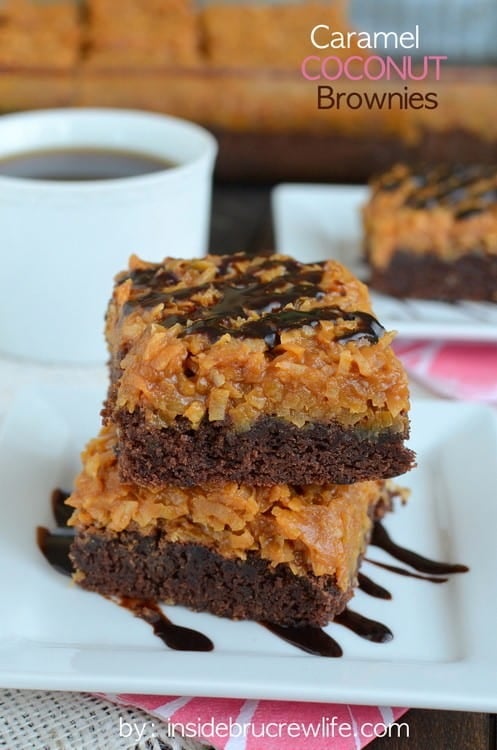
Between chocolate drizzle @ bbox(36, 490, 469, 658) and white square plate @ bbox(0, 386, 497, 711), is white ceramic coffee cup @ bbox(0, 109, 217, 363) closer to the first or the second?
white square plate @ bbox(0, 386, 497, 711)

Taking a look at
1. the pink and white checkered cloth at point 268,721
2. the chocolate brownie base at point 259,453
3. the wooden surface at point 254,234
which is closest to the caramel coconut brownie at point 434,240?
the wooden surface at point 254,234

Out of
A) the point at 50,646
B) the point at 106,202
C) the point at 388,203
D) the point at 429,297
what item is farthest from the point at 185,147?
the point at 50,646

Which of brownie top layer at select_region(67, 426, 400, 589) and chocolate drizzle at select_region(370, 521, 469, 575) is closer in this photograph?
brownie top layer at select_region(67, 426, 400, 589)

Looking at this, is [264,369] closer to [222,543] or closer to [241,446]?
[241,446]

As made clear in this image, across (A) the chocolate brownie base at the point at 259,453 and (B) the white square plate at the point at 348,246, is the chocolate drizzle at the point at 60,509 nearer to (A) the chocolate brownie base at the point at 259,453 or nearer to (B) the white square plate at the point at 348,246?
(A) the chocolate brownie base at the point at 259,453

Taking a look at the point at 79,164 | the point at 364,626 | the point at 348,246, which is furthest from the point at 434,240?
the point at 364,626

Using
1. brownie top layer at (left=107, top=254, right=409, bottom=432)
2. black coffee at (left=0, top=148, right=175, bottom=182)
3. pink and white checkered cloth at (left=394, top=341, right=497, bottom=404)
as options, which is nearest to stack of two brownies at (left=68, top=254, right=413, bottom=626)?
brownie top layer at (left=107, top=254, right=409, bottom=432)

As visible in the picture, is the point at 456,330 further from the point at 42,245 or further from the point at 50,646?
the point at 50,646

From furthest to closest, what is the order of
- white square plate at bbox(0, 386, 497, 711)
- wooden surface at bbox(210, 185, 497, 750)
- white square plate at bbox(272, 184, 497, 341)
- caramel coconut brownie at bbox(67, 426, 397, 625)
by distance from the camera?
1. white square plate at bbox(272, 184, 497, 341)
2. caramel coconut brownie at bbox(67, 426, 397, 625)
3. wooden surface at bbox(210, 185, 497, 750)
4. white square plate at bbox(0, 386, 497, 711)
